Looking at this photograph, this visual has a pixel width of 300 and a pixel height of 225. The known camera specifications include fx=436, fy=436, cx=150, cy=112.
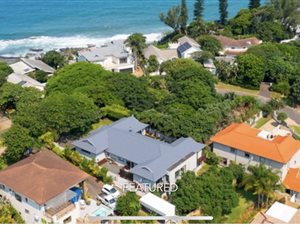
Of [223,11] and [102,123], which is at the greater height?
[223,11]

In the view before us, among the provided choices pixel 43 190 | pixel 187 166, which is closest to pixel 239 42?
pixel 187 166

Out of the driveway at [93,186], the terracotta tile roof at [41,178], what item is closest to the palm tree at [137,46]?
the driveway at [93,186]

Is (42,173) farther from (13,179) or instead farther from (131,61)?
(131,61)

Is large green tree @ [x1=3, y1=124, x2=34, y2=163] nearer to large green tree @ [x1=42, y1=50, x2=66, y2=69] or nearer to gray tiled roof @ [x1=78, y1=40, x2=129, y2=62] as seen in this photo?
gray tiled roof @ [x1=78, y1=40, x2=129, y2=62]

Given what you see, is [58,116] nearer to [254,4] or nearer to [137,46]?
[137,46]

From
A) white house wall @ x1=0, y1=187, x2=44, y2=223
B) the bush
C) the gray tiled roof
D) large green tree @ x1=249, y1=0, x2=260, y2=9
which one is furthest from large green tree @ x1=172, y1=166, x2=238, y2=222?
large green tree @ x1=249, y1=0, x2=260, y2=9

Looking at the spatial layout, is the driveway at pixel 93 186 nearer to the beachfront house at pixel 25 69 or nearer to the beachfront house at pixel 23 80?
the beachfront house at pixel 23 80
